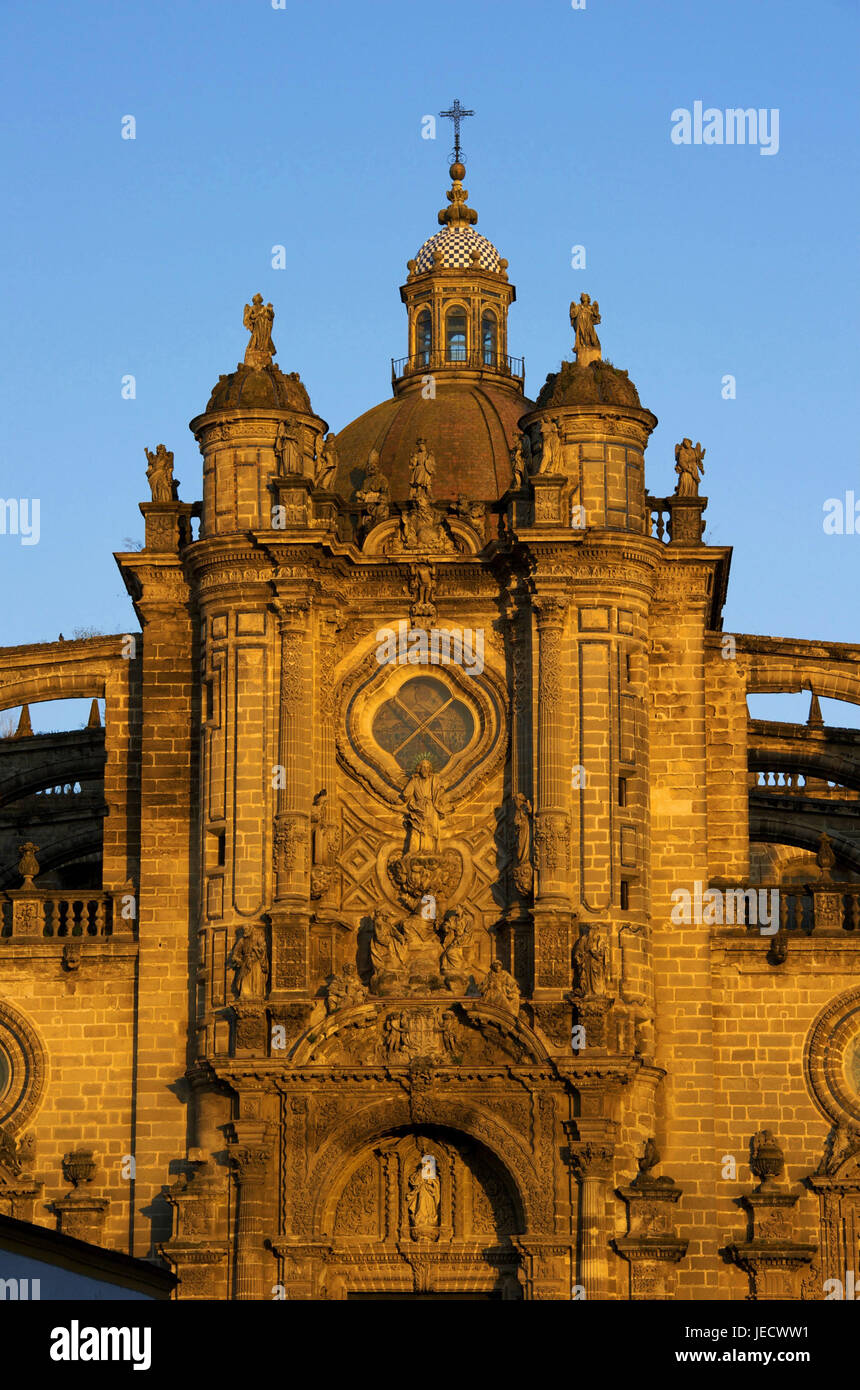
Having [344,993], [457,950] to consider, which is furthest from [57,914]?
[457,950]

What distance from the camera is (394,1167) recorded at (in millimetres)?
48844

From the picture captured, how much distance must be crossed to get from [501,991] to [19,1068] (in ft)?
26.1

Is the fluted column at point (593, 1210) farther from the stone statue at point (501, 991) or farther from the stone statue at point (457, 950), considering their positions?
the stone statue at point (457, 950)

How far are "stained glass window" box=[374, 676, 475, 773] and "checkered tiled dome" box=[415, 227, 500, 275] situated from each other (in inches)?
587

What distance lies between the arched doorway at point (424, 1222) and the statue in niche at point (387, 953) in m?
2.23

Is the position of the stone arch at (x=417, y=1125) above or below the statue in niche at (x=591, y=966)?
below

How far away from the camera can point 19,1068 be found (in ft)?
165

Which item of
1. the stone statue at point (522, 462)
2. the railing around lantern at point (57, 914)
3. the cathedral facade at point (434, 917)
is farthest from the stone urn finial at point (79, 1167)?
the stone statue at point (522, 462)

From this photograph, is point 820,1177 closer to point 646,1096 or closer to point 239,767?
point 646,1096

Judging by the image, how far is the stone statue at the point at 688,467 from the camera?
5192cm

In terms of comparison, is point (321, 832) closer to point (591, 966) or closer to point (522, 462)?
point (591, 966)
